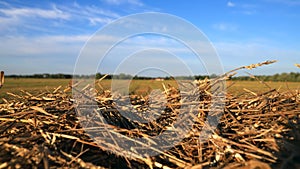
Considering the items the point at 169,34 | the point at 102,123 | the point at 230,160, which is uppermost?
the point at 169,34

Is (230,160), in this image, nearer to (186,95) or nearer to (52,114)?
(186,95)

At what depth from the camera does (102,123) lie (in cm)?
247

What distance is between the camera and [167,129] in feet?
8.16

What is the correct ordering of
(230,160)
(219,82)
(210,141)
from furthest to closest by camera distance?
(219,82) < (210,141) < (230,160)

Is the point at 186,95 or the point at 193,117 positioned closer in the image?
the point at 193,117

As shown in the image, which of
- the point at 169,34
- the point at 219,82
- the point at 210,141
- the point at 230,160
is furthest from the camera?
the point at 169,34

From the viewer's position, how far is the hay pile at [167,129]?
190cm

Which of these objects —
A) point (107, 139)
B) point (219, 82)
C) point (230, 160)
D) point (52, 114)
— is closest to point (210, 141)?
point (230, 160)

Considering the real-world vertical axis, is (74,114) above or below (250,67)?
below

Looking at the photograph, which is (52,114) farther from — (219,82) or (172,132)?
(219,82)

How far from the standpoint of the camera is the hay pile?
1896 millimetres

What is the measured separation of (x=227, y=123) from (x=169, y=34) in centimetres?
138

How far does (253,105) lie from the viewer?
2805 mm

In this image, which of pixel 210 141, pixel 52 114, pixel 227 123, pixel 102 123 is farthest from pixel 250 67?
pixel 52 114
